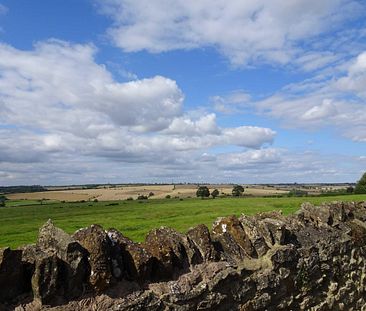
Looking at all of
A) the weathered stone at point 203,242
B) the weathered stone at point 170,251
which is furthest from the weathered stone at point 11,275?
the weathered stone at point 203,242

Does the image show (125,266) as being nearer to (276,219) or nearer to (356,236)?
(276,219)

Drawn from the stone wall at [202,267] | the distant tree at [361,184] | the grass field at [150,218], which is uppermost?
the distant tree at [361,184]

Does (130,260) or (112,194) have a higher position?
(130,260)

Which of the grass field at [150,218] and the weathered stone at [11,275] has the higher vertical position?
the weathered stone at [11,275]

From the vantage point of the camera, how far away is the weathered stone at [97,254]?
3719 millimetres

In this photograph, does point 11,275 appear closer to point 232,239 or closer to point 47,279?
point 47,279

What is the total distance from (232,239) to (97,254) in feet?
6.43

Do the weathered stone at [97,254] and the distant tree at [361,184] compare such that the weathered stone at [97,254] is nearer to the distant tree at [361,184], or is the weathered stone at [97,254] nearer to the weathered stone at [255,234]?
the weathered stone at [255,234]

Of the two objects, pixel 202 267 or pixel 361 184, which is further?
pixel 361 184

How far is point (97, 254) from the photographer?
377 cm

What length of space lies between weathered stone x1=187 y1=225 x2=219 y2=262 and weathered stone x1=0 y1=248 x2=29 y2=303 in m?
1.93

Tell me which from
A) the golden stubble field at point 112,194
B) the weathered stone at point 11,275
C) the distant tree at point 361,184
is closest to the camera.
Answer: the weathered stone at point 11,275

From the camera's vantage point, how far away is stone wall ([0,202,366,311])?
354cm

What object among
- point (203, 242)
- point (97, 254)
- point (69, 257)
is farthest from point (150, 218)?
point (69, 257)
